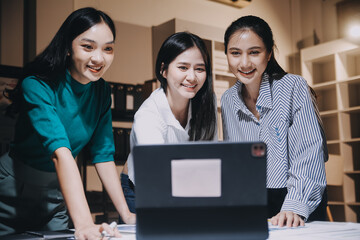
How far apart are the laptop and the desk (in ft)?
0.67

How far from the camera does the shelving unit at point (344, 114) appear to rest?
4688 mm

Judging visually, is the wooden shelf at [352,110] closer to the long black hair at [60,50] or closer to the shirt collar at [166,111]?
the shirt collar at [166,111]

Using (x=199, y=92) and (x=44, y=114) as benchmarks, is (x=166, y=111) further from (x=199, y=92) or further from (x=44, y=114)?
(x=44, y=114)

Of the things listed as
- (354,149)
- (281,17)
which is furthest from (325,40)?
(354,149)

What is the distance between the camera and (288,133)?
154 centimetres

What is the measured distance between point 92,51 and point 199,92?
52 cm

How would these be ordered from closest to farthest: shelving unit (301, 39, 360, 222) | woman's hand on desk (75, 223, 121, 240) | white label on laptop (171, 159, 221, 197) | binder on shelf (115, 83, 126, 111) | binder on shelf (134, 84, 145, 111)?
1. white label on laptop (171, 159, 221, 197)
2. woman's hand on desk (75, 223, 121, 240)
3. binder on shelf (115, 83, 126, 111)
4. binder on shelf (134, 84, 145, 111)
5. shelving unit (301, 39, 360, 222)

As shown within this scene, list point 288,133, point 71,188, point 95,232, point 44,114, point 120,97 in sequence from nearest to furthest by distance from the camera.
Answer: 1. point 95,232
2. point 71,188
3. point 44,114
4. point 288,133
5. point 120,97

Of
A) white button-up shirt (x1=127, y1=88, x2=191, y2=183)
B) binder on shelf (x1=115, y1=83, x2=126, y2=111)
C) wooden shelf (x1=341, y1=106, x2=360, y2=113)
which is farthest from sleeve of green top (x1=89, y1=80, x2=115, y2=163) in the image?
wooden shelf (x1=341, y1=106, x2=360, y2=113)

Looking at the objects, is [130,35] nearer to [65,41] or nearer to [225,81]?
[225,81]

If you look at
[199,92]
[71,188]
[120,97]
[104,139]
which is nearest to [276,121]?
[199,92]

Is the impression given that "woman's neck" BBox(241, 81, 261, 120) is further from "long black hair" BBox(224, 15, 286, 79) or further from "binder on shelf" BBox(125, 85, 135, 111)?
"binder on shelf" BBox(125, 85, 135, 111)

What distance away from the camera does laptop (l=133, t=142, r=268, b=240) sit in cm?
78

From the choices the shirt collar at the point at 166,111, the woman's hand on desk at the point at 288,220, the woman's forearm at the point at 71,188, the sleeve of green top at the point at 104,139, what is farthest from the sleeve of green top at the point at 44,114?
the woman's hand on desk at the point at 288,220
